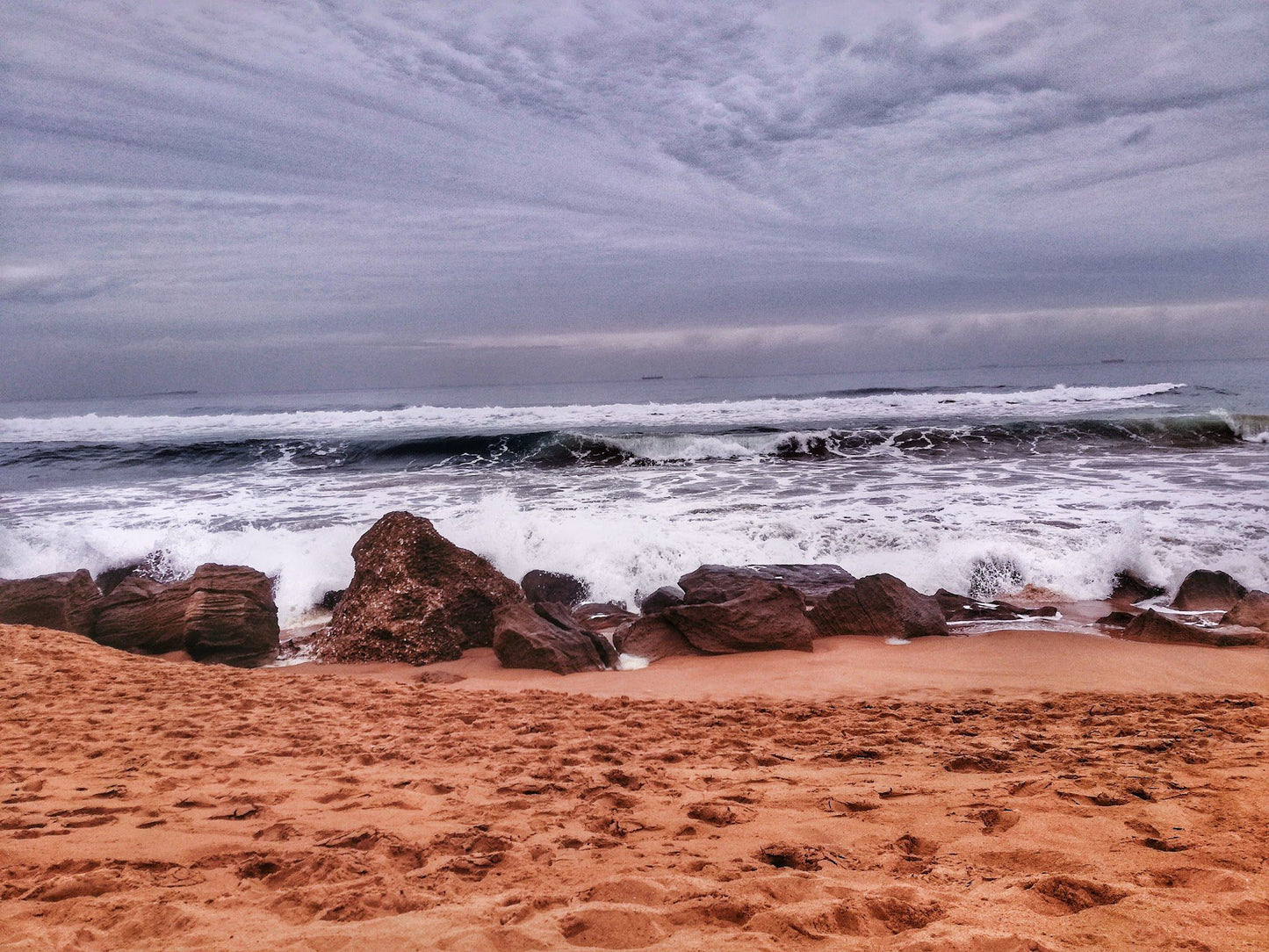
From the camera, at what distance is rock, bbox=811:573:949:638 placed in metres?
6.59

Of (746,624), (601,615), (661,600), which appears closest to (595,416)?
(601,615)

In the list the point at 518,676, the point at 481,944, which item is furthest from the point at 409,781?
the point at 518,676

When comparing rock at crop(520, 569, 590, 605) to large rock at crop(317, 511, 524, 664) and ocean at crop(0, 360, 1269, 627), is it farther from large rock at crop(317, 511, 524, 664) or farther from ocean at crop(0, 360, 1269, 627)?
large rock at crop(317, 511, 524, 664)

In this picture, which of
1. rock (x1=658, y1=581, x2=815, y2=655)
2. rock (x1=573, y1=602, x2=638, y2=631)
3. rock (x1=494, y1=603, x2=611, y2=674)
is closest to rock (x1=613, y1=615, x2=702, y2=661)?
rock (x1=658, y1=581, x2=815, y2=655)

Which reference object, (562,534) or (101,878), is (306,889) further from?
(562,534)

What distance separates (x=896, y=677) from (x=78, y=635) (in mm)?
6487

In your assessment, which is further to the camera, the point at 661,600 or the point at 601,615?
the point at 601,615

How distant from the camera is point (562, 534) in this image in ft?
31.0

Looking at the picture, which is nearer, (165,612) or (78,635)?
(78,635)

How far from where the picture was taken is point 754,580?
23.0ft

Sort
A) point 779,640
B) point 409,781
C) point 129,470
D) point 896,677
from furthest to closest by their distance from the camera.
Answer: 1. point 129,470
2. point 779,640
3. point 896,677
4. point 409,781

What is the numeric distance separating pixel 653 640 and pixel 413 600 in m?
2.09

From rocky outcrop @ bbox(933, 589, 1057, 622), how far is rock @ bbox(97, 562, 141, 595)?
8720 mm

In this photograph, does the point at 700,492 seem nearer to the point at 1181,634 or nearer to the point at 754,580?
the point at 754,580
